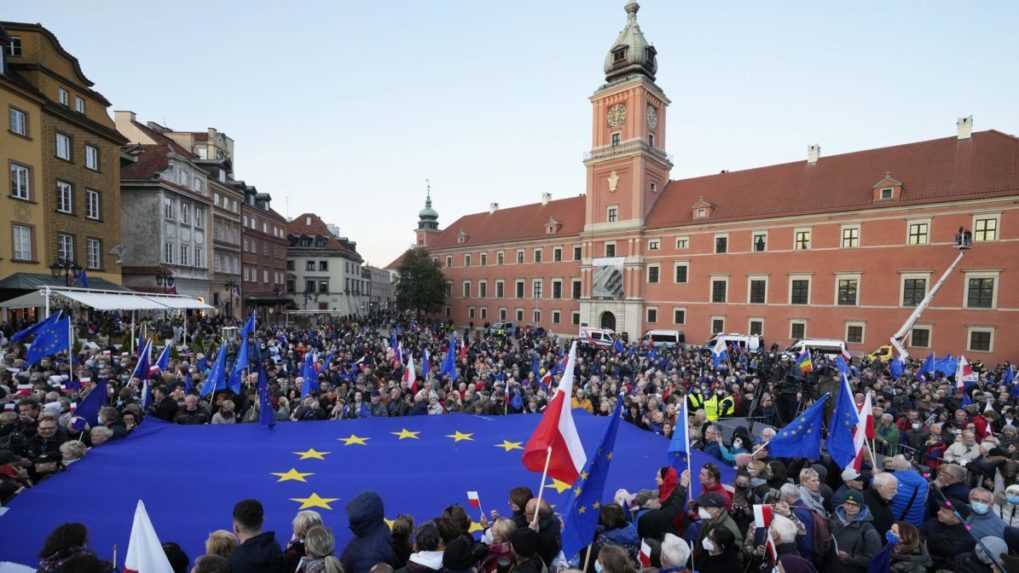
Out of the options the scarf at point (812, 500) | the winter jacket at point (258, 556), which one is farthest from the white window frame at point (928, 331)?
the winter jacket at point (258, 556)

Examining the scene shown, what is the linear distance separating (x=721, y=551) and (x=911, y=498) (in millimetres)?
3121

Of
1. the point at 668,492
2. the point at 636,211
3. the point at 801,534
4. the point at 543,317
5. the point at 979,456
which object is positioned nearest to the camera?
the point at 801,534

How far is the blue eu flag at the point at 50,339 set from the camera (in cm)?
1073

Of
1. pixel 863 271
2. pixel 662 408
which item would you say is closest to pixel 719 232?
pixel 863 271

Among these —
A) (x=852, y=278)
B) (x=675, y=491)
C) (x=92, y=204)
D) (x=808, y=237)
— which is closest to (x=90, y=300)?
(x=92, y=204)

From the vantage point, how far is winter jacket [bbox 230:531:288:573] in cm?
325

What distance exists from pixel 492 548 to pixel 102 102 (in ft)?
117

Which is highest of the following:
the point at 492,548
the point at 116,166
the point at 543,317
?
the point at 116,166

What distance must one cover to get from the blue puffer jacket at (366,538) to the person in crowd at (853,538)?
162 inches

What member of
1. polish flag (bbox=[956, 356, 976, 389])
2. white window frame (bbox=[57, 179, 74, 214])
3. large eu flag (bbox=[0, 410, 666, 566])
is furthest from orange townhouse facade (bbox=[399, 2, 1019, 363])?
white window frame (bbox=[57, 179, 74, 214])

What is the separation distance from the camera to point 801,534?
4.31 m

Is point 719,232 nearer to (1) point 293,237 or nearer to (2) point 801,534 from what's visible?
(2) point 801,534

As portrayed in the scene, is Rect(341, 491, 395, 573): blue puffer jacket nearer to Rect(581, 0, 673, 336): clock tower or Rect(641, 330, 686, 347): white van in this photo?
Rect(641, 330, 686, 347): white van

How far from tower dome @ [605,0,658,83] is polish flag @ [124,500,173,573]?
4689 centimetres
